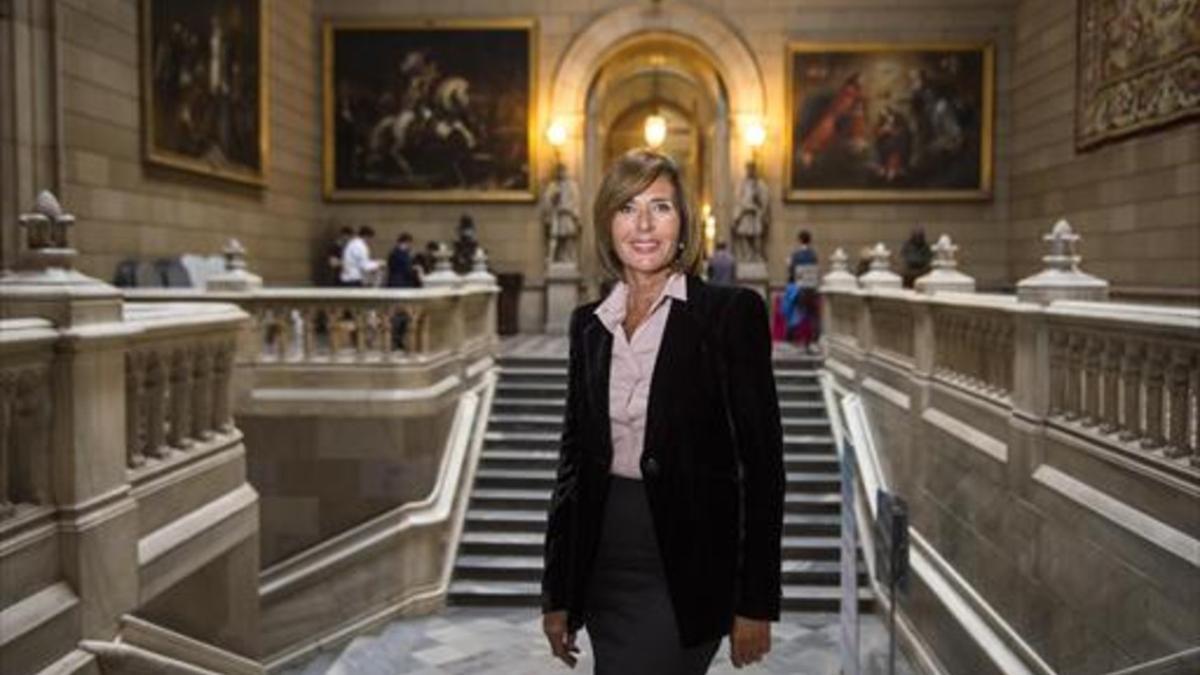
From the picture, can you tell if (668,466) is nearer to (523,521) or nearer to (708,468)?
(708,468)

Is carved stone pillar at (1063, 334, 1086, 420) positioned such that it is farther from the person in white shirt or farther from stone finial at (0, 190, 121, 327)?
the person in white shirt

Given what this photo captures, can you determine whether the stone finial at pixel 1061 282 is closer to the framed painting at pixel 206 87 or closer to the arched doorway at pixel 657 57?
the framed painting at pixel 206 87

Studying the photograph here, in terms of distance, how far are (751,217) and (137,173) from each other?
30.5ft

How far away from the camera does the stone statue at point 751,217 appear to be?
1850 centimetres

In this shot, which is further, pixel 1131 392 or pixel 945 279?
pixel 945 279

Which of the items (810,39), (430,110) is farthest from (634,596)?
(810,39)

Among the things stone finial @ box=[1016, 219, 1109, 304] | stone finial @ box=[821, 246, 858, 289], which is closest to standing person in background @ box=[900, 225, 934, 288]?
stone finial @ box=[821, 246, 858, 289]

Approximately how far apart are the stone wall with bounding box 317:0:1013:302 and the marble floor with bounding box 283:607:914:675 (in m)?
10.6

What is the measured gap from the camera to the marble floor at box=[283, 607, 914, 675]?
8.01 metres

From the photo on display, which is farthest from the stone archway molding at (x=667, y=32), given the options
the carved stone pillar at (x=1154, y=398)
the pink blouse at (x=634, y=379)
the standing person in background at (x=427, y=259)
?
the pink blouse at (x=634, y=379)

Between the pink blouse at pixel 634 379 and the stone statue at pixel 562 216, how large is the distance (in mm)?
16045

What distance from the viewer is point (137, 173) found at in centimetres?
1281

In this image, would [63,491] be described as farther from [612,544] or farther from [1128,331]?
[1128,331]

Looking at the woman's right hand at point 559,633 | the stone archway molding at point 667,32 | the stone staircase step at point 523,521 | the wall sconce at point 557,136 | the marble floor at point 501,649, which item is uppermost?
the stone archway molding at point 667,32
